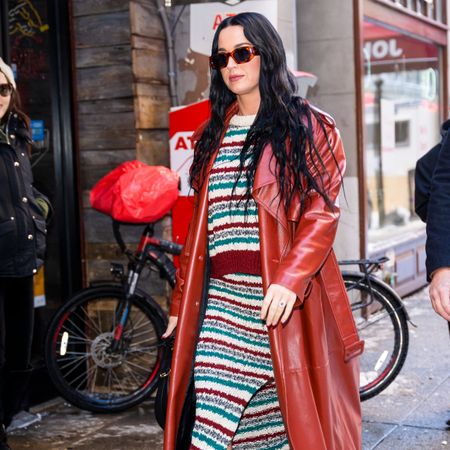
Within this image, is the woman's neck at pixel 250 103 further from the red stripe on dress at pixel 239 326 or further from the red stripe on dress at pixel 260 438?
the red stripe on dress at pixel 260 438

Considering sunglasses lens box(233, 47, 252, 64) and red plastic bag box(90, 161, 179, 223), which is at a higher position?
sunglasses lens box(233, 47, 252, 64)

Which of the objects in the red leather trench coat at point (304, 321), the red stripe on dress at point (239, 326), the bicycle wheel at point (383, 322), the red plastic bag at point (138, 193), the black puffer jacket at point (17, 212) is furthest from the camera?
the bicycle wheel at point (383, 322)

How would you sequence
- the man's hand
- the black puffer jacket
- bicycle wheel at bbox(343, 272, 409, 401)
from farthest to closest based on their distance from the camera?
bicycle wheel at bbox(343, 272, 409, 401)
the black puffer jacket
the man's hand

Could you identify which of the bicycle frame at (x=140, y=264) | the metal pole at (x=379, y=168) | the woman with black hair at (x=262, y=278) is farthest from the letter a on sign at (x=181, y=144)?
the metal pole at (x=379, y=168)

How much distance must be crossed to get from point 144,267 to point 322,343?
2.72 meters

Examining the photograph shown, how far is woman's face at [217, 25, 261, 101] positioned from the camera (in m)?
3.17

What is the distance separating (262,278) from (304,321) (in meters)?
0.22

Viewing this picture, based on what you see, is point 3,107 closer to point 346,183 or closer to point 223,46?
point 223,46

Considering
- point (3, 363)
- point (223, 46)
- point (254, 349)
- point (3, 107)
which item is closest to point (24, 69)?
point (3, 107)

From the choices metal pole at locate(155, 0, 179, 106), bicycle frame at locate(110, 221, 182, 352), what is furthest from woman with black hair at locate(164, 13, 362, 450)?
metal pole at locate(155, 0, 179, 106)

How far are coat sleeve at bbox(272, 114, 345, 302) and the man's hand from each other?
1.39 feet

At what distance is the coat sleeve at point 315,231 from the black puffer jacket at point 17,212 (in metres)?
1.82

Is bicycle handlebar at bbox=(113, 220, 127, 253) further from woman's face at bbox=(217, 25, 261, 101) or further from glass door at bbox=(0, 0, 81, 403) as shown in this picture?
woman's face at bbox=(217, 25, 261, 101)

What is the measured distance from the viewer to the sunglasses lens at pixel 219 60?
3.20 m
